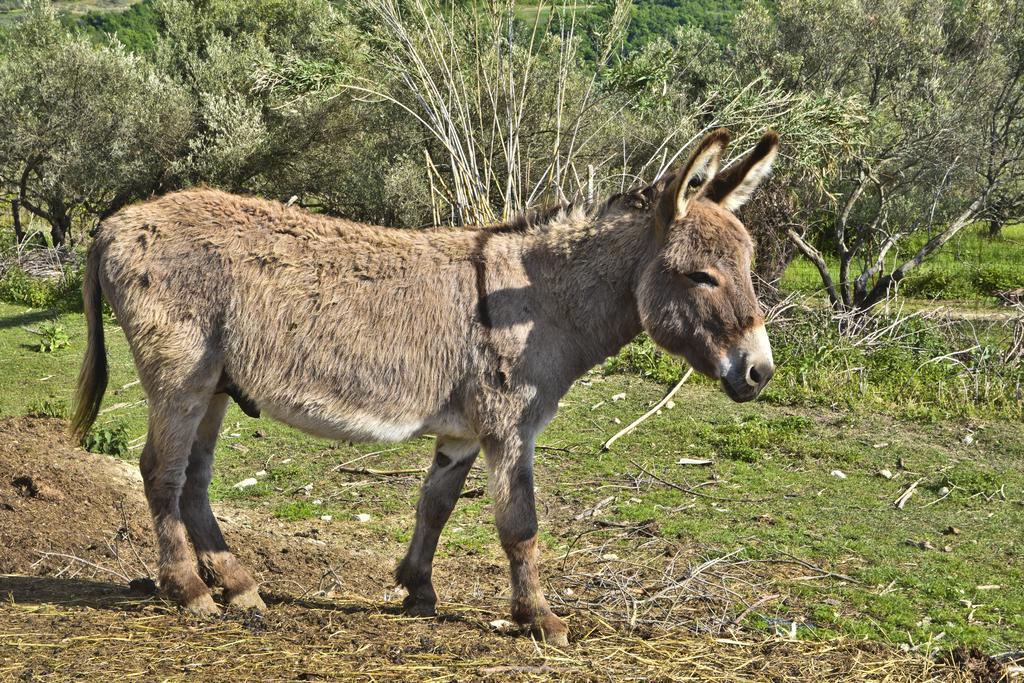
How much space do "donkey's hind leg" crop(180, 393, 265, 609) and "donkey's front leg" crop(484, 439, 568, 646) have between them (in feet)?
3.85

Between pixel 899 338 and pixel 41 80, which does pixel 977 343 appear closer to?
pixel 899 338

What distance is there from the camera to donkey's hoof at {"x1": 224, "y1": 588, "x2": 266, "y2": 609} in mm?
4293

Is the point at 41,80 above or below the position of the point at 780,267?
above

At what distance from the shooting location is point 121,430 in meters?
7.48

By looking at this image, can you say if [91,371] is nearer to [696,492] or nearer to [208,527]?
[208,527]

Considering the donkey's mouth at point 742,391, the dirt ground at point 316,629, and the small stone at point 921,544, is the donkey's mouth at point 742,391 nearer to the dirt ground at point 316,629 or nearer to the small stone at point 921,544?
the dirt ground at point 316,629

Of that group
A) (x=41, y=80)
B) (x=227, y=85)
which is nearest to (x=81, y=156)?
(x=41, y=80)

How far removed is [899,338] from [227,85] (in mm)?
13897

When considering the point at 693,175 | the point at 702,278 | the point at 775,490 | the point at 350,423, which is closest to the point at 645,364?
the point at 775,490

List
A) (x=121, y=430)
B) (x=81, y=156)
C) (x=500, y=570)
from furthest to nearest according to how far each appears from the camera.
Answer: (x=81, y=156) < (x=121, y=430) < (x=500, y=570)

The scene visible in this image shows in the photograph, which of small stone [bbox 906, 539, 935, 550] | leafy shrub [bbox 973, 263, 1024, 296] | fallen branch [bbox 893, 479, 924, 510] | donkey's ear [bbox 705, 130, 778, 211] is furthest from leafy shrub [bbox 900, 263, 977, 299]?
donkey's ear [bbox 705, 130, 778, 211]

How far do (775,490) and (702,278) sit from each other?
Result: 3569 mm

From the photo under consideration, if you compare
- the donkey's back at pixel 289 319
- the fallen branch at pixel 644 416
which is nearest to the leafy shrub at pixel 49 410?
the donkey's back at pixel 289 319

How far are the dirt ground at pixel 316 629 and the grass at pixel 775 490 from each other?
0.56m
